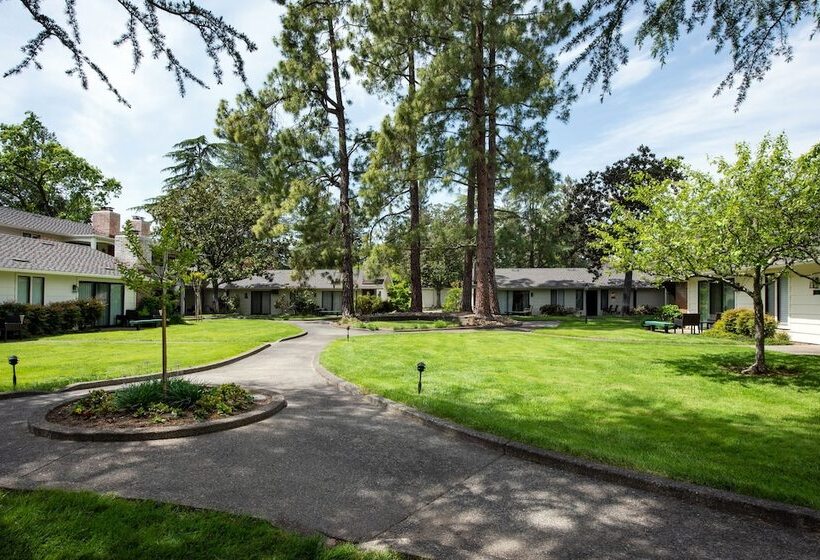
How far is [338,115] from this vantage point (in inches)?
1176

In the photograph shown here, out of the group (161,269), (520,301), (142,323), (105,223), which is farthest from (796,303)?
(105,223)

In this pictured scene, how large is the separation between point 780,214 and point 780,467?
6.96 m

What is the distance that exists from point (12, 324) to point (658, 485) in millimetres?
22539

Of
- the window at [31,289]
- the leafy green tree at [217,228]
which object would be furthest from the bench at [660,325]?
the leafy green tree at [217,228]

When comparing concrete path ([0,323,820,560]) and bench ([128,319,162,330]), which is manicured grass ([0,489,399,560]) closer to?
concrete path ([0,323,820,560])

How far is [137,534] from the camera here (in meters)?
3.43

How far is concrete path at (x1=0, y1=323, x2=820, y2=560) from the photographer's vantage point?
12.0 ft

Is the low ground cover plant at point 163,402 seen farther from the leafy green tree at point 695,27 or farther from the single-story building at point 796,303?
the single-story building at point 796,303

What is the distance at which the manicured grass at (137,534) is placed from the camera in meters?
3.23

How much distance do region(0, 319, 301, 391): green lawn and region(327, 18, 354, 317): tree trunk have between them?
8.98 m

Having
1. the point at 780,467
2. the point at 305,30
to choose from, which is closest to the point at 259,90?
the point at 305,30

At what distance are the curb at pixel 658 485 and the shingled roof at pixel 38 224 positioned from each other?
35260 millimetres

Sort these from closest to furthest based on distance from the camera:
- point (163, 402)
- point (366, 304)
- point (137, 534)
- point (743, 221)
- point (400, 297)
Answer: point (137, 534) → point (163, 402) → point (743, 221) → point (366, 304) → point (400, 297)

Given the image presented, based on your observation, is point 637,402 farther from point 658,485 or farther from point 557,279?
point 557,279
